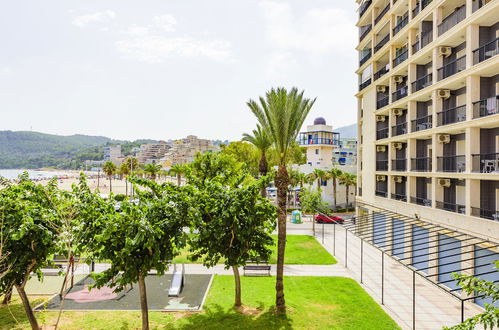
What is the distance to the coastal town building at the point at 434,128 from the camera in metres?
16.6

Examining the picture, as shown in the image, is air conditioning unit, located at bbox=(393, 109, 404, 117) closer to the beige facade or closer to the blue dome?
the beige facade

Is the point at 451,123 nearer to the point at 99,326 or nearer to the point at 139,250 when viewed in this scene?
the point at 139,250

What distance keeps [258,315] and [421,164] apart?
17063mm

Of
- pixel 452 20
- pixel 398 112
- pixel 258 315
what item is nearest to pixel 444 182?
pixel 398 112

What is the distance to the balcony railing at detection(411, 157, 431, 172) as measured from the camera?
2208 centimetres

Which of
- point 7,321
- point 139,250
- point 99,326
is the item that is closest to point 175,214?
point 139,250

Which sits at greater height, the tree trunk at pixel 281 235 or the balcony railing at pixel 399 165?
the balcony railing at pixel 399 165

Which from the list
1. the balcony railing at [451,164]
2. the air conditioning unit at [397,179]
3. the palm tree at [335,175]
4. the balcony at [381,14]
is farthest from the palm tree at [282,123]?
the palm tree at [335,175]

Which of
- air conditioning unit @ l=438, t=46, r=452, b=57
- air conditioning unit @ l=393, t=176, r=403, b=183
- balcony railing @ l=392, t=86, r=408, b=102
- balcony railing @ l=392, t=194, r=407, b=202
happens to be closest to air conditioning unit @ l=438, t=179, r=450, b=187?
balcony railing @ l=392, t=194, r=407, b=202

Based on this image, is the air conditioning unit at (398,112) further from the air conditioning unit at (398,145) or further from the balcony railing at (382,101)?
the air conditioning unit at (398,145)

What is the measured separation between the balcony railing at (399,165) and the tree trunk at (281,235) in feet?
46.7

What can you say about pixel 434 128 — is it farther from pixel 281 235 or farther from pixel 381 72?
pixel 281 235

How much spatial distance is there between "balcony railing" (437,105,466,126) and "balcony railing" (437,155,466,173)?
7.64ft

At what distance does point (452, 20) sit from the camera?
1920cm
